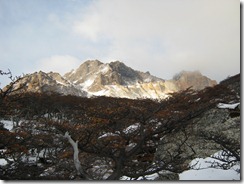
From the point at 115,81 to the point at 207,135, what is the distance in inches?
51.1

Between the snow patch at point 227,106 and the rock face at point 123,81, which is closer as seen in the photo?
the snow patch at point 227,106

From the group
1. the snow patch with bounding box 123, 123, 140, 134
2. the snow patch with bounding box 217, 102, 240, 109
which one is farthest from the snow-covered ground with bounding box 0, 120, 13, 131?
the snow patch with bounding box 217, 102, 240, 109

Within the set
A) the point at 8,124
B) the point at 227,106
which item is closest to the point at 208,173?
the point at 227,106

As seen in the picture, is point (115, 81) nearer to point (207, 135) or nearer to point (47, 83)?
point (47, 83)

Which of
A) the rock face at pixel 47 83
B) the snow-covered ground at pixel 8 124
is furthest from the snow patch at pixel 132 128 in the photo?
the snow-covered ground at pixel 8 124

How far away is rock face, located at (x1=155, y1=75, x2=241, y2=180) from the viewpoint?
2.93 metres

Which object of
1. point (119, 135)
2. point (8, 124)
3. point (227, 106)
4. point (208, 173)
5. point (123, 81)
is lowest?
point (208, 173)

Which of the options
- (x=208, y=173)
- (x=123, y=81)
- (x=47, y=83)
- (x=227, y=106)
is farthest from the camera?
(x=47, y=83)

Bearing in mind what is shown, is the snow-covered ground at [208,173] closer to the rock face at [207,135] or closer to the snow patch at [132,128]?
the rock face at [207,135]

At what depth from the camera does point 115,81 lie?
12.2 feet

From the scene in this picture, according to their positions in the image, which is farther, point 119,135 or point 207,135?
point 119,135

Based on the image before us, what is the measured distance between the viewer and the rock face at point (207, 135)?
2.93 meters

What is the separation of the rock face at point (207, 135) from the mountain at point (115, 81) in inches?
14.4

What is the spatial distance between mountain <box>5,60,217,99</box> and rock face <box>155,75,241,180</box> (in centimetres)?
37
